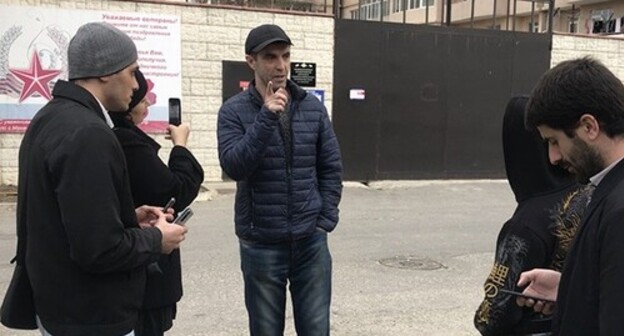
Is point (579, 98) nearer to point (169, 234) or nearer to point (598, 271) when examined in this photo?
point (598, 271)

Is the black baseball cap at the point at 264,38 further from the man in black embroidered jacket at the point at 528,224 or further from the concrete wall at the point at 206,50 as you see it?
the concrete wall at the point at 206,50

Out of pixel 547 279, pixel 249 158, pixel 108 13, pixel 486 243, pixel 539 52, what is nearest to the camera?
pixel 547 279

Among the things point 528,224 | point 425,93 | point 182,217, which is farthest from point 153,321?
point 425,93

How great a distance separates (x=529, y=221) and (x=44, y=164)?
1.64 m

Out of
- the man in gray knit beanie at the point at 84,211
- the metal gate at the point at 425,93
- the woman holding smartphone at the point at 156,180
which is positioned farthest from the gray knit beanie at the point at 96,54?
the metal gate at the point at 425,93

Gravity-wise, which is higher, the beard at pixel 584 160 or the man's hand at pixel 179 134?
the beard at pixel 584 160

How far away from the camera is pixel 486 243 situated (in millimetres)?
7406

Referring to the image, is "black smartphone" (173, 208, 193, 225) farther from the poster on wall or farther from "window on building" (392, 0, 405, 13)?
"window on building" (392, 0, 405, 13)

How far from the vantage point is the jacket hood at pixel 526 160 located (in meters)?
2.10

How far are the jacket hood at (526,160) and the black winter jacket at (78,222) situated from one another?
1337 mm

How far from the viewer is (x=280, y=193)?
3121 mm

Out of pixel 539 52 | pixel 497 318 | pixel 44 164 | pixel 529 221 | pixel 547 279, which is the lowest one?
pixel 497 318

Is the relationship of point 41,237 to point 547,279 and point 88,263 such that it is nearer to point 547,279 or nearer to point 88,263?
point 88,263

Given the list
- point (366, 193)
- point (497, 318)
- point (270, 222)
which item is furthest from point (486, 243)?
point (497, 318)
